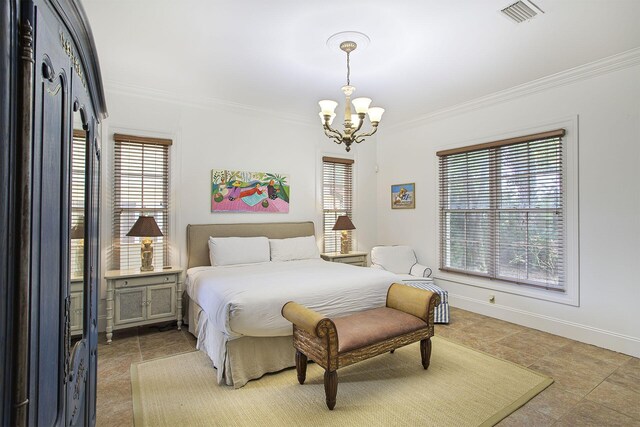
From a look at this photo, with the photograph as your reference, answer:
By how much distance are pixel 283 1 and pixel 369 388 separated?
9.72ft

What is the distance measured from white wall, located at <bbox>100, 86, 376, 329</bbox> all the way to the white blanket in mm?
1017

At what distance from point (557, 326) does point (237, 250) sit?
382 centimetres

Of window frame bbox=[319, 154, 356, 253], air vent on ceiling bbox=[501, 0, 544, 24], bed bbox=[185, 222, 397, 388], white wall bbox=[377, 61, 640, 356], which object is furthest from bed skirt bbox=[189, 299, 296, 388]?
air vent on ceiling bbox=[501, 0, 544, 24]

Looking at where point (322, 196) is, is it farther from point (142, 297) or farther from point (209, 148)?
point (142, 297)

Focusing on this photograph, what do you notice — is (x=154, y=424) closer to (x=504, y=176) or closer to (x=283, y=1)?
(x=283, y=1)

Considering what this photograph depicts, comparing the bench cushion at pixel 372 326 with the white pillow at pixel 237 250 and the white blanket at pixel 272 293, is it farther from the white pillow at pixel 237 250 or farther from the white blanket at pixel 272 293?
the white pillow at pixel 237 250

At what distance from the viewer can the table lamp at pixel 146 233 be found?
3785mm

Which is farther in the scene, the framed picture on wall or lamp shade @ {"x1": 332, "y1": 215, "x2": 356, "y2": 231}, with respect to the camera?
the framed picture on wall

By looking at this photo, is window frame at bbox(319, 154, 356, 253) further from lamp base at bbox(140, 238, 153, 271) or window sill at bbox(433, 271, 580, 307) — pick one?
lamp base at bbox(140, 238, 153, 271)

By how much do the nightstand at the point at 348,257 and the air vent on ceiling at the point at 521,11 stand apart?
11.9 feet

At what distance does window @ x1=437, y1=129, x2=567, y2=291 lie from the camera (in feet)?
12.8

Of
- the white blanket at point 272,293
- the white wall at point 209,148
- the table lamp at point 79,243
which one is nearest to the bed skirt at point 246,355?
the white blanket at point 272,293

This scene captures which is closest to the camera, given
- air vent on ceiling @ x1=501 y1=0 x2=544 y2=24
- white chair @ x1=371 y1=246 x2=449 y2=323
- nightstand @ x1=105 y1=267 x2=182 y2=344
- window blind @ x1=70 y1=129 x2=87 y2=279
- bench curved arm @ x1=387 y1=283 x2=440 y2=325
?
window blind @ x1=70 y1=129 x2=87 y2=279

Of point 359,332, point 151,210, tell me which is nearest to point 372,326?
point 359,332
